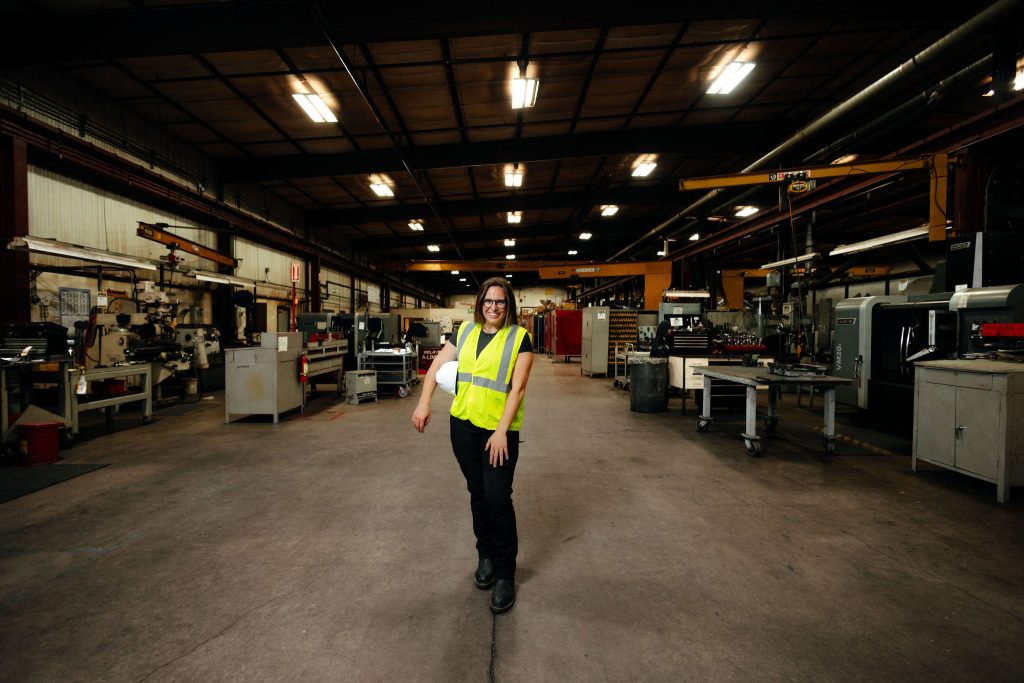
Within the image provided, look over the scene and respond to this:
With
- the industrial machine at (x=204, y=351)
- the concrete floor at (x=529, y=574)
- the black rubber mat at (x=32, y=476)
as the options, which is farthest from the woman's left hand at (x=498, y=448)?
the industrial machine at (x=204, y=351)

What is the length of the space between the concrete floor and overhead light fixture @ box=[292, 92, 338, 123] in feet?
19.8

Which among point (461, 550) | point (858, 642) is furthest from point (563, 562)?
point (858, 642)

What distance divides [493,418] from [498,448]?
0.48 feet

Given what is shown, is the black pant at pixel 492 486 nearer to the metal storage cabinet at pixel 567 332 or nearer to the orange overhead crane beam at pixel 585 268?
the orange overhead crane beam at pixel 585 268

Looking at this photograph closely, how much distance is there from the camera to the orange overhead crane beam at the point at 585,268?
40.9ft

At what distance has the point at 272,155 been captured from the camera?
966cm

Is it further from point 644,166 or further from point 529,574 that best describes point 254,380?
point 644,166

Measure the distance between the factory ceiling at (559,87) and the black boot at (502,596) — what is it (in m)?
5.71

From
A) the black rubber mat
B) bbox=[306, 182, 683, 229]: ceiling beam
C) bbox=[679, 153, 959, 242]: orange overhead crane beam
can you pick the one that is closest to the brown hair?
the black rubber mat

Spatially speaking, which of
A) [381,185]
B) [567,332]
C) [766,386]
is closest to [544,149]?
[381,185]

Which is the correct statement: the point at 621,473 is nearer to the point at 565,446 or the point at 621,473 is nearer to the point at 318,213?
the point at 565,446

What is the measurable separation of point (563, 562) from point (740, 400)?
17.9 feet

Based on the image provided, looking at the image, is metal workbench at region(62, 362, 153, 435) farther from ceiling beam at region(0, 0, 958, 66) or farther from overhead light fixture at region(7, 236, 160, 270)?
ceiling beam at region(0, 0, 958, 66)

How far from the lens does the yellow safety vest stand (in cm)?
197
